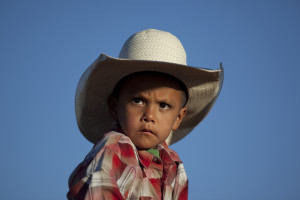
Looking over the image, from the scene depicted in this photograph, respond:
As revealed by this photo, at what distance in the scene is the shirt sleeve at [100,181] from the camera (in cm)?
234

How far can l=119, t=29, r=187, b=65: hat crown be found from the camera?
3.25 metres

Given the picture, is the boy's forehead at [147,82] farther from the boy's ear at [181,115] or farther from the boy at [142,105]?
the boy's ear at [181,115]

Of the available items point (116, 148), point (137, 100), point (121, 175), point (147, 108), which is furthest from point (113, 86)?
point (121, 175)

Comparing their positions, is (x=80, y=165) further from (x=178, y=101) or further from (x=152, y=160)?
(x=178, y=101)

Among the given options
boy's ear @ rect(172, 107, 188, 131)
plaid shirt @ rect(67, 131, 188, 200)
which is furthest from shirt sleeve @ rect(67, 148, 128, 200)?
boy's ear @ rect(172, 107, 188, 131)

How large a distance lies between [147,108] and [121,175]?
659 mm

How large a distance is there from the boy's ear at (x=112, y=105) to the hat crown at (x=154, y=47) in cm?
38

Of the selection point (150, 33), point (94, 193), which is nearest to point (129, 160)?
point (94, 193)

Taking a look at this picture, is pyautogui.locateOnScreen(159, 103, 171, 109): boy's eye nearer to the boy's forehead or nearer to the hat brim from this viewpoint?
the boy's forehead

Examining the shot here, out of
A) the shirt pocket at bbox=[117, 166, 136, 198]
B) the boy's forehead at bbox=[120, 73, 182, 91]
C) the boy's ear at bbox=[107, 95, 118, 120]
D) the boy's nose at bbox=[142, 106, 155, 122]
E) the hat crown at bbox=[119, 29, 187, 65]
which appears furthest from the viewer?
the boy's ear at bbox=[107, 95, 118, 120]

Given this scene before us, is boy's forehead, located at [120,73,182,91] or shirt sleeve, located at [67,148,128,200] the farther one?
boy's forehead, located at [120,73,182,91]

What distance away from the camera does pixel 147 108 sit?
3.05 meters

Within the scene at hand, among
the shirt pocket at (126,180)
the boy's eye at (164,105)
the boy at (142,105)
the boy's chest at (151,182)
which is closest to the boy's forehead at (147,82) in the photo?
the boy at (142,105)

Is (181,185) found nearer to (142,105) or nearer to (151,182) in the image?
(151,182)
